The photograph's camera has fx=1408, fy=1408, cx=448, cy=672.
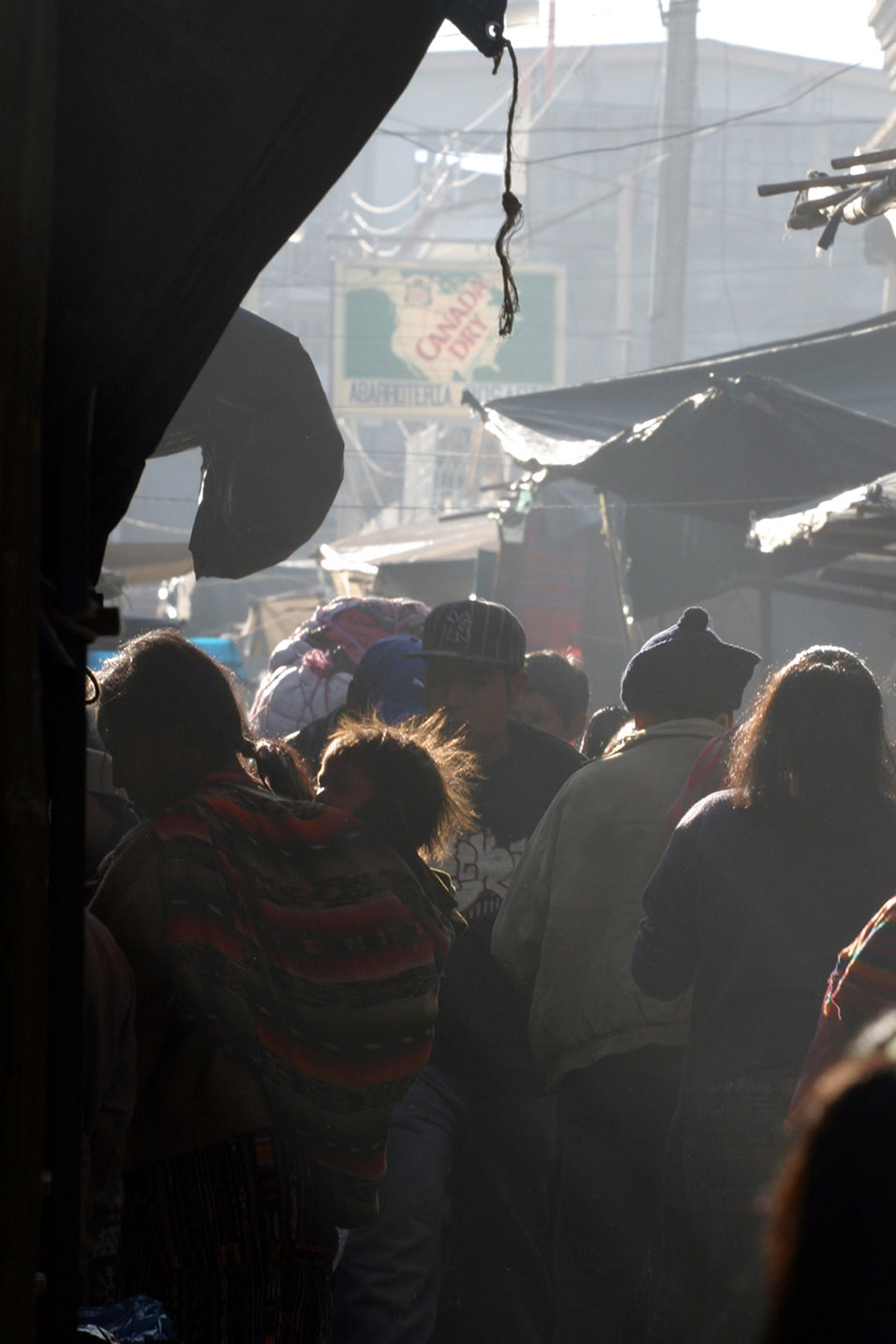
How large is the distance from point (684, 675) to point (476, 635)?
79cm

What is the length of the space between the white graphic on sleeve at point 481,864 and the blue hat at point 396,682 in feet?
2.69

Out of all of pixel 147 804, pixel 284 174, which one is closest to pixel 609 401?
pixel 147 804

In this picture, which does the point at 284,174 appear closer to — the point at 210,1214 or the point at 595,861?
the point at 210,1214

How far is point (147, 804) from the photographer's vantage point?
2.89 m

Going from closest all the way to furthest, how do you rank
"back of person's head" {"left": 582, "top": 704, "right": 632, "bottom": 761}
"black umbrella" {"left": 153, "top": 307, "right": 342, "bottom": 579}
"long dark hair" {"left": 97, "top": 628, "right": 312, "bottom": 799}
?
"long dark hair" {"left": 97, "top": 628, "right": 312, "bottom": 799} → "black umbrella" {"left": 153, "top": 307, "right": 342, "bottom": 579} → "back of person's head" {"left": 582, "top": 704, "right": 632, "bottom": 761}

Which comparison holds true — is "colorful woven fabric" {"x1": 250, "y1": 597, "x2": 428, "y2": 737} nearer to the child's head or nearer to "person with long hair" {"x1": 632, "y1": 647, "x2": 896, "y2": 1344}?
the child's head

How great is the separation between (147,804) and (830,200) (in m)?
4.66

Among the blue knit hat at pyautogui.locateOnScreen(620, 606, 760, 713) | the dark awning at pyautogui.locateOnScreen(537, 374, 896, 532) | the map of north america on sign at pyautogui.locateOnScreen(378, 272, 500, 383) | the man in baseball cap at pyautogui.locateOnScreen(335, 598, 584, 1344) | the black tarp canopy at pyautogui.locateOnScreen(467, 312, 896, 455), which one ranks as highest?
the map of north america on sign at pyautogui.locateOnScreen(378, 272, 500, 383)

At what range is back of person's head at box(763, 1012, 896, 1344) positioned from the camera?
35.2 inches

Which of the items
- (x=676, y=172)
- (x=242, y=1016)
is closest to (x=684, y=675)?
(x=242, y=1016)

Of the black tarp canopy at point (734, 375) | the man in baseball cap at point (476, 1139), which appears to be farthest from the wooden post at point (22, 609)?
the black tarp canopy at point (734, 375)

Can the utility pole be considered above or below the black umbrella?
above

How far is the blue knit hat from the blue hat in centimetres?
113

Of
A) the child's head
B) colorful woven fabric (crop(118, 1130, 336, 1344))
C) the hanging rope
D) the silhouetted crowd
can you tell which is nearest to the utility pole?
the silhouetted crowd
